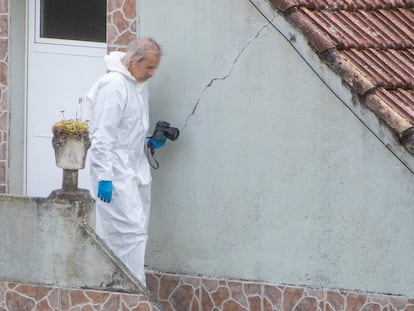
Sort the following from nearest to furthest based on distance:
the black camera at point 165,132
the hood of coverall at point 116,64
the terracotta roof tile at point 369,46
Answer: the terracotta roof tile at point 369,46 → the hood of coverall at point 116,64 → the black camera at point 165,132

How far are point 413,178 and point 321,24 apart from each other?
4.18 feet

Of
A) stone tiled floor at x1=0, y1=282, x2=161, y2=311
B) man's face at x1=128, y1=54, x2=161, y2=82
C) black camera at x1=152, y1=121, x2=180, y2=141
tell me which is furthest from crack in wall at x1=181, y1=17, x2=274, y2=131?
stone tiled floor at x1=0, y1=282, x2=161, y2=311

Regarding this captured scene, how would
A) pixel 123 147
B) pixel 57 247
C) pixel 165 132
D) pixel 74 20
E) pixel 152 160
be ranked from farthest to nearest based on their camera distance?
1. pixel 74 20
2. pixel 152 160
3. pixel 165 132
4. pixel 123 147
5. pixel 57 247

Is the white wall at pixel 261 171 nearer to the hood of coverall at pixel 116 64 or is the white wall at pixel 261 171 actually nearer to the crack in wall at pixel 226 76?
the crack in wall at pixel 226 76

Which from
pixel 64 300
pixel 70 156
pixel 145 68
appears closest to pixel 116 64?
pixel 145 68

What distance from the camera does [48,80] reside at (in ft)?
40.6

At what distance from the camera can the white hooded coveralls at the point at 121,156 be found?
1118 cm

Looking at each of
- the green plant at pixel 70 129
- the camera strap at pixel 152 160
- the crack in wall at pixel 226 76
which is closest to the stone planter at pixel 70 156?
the green plant at pixel 70 129

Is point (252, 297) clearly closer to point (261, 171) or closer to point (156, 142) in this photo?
point (261, 171)

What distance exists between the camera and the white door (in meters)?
12.3

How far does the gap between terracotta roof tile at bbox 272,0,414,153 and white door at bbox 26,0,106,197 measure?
2.01 meters

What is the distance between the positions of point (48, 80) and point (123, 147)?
52.4 inches

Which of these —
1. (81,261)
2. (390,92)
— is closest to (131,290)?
(81,261)

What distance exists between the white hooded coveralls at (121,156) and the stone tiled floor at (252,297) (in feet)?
0.94
